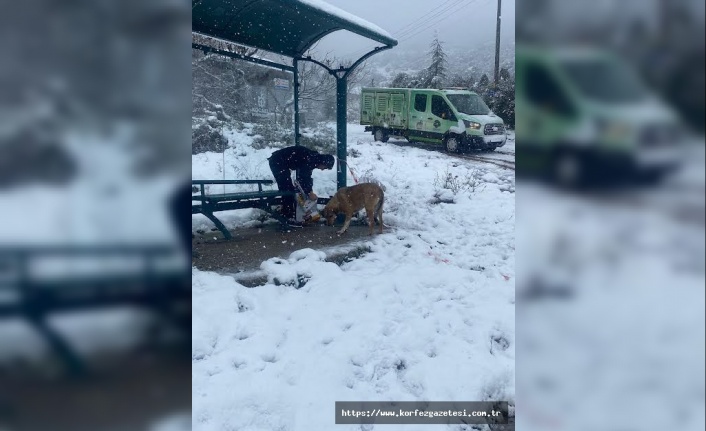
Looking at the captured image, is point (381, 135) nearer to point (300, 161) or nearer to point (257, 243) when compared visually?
point (300, 161)

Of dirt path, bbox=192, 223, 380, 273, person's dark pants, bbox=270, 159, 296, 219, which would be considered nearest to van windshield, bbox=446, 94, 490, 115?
dirt path, bbox=192, 223, 380, 273

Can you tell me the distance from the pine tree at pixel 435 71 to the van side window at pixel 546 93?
596 cm

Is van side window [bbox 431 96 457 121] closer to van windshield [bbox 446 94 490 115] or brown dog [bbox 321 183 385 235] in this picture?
van windshield [bbox 446 94 490 115]

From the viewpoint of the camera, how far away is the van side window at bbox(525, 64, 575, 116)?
111 centimetres

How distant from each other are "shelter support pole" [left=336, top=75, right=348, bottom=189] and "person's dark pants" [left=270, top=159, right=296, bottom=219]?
850 millimetres

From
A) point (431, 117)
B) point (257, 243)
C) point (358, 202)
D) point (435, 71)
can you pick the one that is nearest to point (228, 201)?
point (257, 243)

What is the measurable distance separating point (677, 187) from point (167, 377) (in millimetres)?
1333

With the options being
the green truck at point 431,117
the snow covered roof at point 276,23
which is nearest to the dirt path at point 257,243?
the snow covered roof at point 276,23

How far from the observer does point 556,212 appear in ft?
3.67

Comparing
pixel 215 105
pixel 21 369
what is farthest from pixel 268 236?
pixel 21 369

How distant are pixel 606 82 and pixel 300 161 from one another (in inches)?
190

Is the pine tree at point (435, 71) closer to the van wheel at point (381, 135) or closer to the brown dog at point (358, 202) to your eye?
the van wheel at point (381, 135)

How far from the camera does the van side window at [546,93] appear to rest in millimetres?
1108

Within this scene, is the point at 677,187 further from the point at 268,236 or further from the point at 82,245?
the point at 268,236
